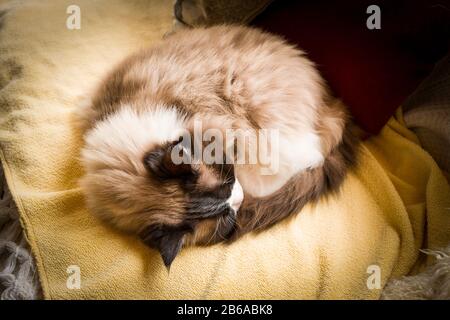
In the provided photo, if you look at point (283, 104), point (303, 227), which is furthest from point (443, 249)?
point (283, 104)

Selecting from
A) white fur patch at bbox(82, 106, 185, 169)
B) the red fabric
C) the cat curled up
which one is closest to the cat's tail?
the cat curled up

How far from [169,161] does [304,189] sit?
450 millimetres

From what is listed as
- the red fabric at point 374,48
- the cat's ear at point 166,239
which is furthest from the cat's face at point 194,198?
the red fabric at point 374,48

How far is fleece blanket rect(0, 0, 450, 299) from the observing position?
979 millimetres

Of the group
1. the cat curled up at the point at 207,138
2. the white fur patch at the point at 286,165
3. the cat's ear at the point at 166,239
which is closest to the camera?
the cat's ear at the point at 166,239

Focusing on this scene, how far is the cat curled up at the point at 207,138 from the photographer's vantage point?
1029mm

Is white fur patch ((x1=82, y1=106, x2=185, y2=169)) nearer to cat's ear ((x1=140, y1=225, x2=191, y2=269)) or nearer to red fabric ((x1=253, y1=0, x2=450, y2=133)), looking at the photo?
cat's ear ((x1=140, y1=225, x2=191, y2=269))

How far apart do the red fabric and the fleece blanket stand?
Result: 0.57 feet

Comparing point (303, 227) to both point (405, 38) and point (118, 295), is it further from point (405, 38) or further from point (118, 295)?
point (405, 38)

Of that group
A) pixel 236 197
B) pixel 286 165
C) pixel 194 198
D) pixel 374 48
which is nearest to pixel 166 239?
pixel 194 198

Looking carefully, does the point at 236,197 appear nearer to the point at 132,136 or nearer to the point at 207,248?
the point at 207,248

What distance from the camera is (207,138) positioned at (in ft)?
3.54

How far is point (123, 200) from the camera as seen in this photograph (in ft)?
3.43

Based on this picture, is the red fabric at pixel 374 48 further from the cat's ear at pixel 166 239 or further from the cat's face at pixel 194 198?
the cat's ear at pixel 166 239
